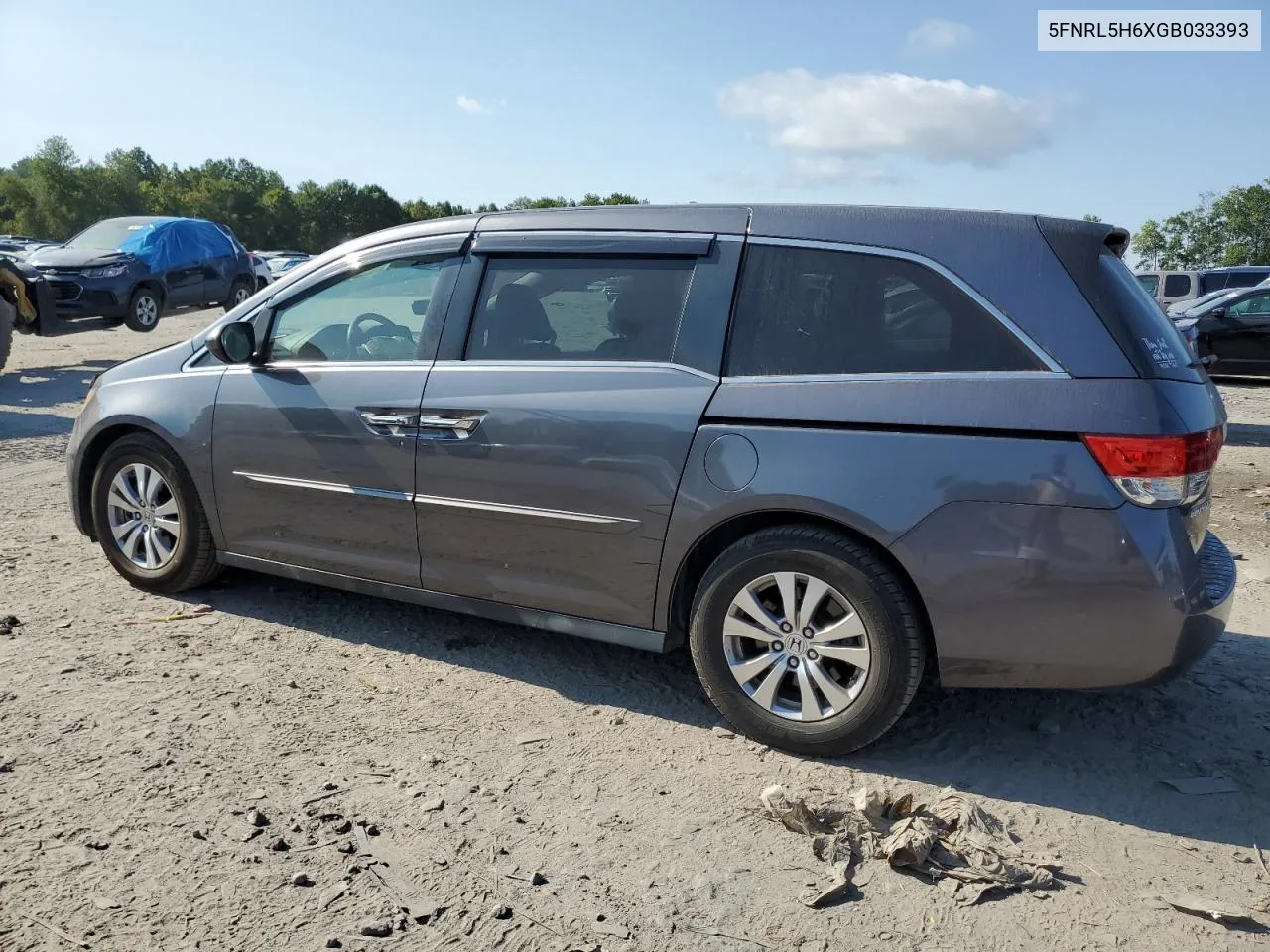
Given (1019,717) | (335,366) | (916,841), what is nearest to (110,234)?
(335,366)

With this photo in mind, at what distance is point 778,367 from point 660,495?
0.63 meters

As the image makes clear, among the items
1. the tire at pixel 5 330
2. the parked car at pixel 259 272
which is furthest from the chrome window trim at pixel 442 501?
the parked car at pixel 259 272

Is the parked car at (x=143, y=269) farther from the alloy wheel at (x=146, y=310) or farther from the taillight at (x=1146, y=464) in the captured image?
the taillight at (x=1146, y=464)

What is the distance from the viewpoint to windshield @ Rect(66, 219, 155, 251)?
660 inches

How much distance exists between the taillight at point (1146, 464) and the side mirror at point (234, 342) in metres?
3.55

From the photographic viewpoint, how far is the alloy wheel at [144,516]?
5070mm

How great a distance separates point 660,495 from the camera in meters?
3.75

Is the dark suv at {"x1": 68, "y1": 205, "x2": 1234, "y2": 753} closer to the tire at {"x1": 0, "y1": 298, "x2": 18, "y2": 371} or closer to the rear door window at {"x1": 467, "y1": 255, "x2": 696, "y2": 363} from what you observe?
the rear door window at {"x1": 467, "y1": 255, "x2": 696, "y2": 363}

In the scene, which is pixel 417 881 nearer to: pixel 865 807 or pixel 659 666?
pixel 865 807

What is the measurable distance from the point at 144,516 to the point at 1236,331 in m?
15.5

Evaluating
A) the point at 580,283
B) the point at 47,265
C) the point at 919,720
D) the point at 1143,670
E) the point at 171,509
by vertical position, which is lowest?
the point at 919,720

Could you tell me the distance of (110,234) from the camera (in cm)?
1705

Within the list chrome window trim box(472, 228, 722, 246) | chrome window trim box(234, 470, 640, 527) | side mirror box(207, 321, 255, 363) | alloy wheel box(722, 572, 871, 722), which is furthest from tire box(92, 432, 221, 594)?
alloy wheel box(722, 572, 871, 722)

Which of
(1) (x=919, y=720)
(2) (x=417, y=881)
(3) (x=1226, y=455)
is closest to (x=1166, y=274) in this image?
(3) (x=1226, y=455)
